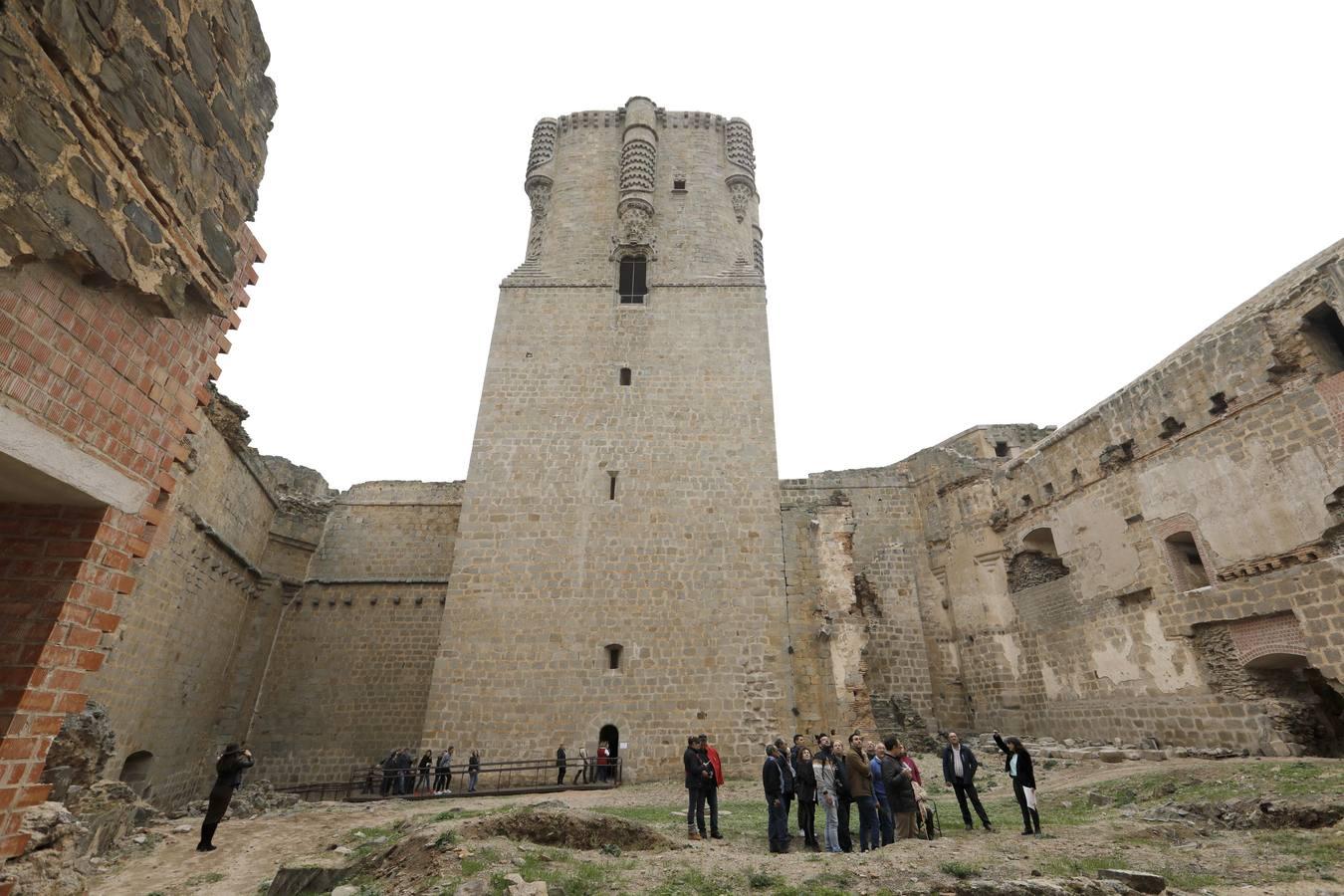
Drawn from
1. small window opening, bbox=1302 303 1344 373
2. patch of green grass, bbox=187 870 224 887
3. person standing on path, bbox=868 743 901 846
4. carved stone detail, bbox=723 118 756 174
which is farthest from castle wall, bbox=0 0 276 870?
carved stone detail, bbox=723 118 756 174

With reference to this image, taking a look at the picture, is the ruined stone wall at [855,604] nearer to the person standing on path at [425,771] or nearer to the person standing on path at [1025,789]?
the person standing on path at [1025,789]

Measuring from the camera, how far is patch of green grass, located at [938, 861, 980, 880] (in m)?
4.81

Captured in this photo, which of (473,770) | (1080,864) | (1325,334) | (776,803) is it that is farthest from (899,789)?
(1325,334)

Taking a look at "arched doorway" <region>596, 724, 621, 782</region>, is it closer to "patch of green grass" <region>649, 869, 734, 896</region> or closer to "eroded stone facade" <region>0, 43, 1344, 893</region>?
"eroded stone facade" <region>0, 43, 1344, 893</region>

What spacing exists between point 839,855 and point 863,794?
0.75 meters

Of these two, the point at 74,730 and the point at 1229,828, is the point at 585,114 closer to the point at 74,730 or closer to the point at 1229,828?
the point at 74,730

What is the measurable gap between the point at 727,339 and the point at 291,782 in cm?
1492

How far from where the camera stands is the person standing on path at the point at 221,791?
7398 mm

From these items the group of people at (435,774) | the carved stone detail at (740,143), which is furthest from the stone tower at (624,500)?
the carved stone detail at (740,143)

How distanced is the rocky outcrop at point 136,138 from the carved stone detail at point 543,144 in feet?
55.7

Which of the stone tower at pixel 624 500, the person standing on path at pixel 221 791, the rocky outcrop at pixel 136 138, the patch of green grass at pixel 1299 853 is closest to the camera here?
the rocky outcrop at pixel 136 138

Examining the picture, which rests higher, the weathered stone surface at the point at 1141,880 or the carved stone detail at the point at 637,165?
the carved stone detail at the point at 637,165

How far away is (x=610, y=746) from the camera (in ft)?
39.1

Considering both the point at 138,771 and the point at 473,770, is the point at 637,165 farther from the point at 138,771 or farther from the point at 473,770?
the point at 138,771
